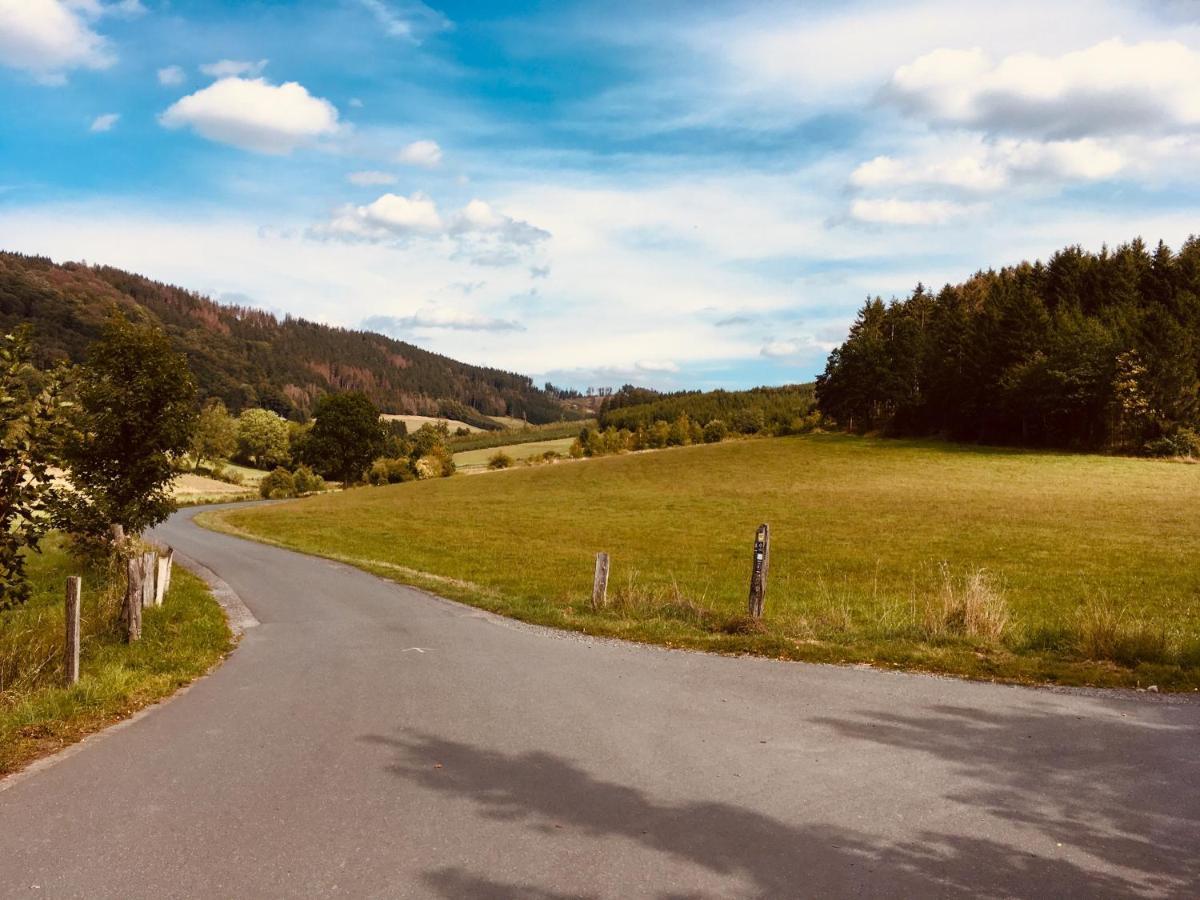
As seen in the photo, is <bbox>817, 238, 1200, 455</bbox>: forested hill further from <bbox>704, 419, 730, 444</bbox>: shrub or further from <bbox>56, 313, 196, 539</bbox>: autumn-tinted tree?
<bbox>56, 313, 196, 539</bbox>: autumn-tinted tree

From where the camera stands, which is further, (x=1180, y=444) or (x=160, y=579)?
(x=1180, y=444)

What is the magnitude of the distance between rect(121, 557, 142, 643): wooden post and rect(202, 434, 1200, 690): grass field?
6.96 m

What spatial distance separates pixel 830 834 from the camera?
550 centimetres

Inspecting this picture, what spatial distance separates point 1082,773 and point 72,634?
11.8 meters

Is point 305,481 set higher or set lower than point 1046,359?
lower

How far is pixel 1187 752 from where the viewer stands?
702cm

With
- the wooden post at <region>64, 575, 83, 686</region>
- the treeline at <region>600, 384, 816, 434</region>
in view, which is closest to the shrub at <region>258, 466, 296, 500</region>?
the treeline at <region>600, 384, 816, 434</region>

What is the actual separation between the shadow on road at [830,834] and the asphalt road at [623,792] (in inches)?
0.9

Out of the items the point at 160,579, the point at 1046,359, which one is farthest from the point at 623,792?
the point at 1046,359

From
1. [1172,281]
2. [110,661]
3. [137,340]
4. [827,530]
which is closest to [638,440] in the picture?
[1172,281]

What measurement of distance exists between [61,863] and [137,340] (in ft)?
66.1

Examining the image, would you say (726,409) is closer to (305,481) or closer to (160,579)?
(305,481)

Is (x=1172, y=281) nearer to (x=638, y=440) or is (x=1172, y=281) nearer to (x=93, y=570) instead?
(x=638, y=440)

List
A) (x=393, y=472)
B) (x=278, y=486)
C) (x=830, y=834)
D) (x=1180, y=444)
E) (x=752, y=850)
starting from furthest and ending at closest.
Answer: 1. (x=393, y=472)
2. (x=278, y=486)
3. (x=1180, y=444)
4. (x=830, y=834)
5. (x=752, y=850)
